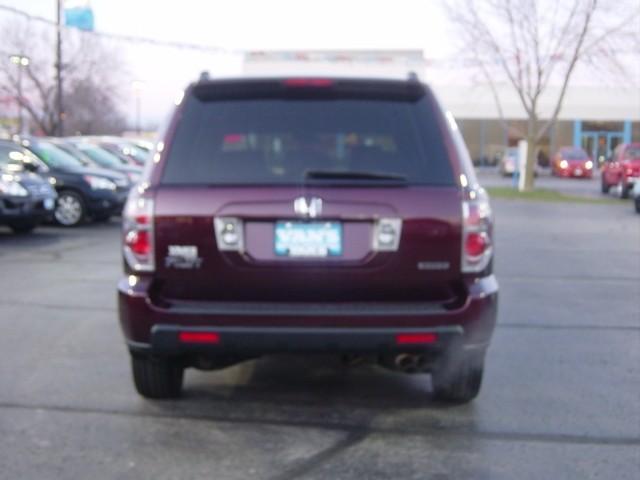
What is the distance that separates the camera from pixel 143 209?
4594mm

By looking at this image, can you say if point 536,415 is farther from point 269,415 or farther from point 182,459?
point 182,459

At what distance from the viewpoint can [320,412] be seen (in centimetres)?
531

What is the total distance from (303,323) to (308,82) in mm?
1283

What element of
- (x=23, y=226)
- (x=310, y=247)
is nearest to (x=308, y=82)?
(x=310, y=247)

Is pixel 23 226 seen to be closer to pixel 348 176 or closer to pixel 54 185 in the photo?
pixel 54 185

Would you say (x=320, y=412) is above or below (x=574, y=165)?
Result: below

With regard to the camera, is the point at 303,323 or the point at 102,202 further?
the point at 102,202

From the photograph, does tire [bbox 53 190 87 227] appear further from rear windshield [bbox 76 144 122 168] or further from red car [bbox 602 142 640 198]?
red car [bbox 602 142 640 198]

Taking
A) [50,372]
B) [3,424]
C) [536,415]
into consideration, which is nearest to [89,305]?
[50,372]

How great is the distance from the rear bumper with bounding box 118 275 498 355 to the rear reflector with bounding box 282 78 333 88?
117 cm

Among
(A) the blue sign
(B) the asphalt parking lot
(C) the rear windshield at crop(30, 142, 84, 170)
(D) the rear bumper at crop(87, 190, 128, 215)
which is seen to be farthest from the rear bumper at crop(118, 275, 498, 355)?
(A) the blue sign

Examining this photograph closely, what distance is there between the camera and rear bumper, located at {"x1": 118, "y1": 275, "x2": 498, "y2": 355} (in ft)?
14.8

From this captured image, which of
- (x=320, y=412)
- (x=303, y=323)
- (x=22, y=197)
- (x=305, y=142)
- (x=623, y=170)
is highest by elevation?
(x=305, y=142)

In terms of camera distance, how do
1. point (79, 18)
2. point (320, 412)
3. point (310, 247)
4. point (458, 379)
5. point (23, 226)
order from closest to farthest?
point (310, 247), point (458, 379), point (320, 412), point (23, 226), point (79, 18)
